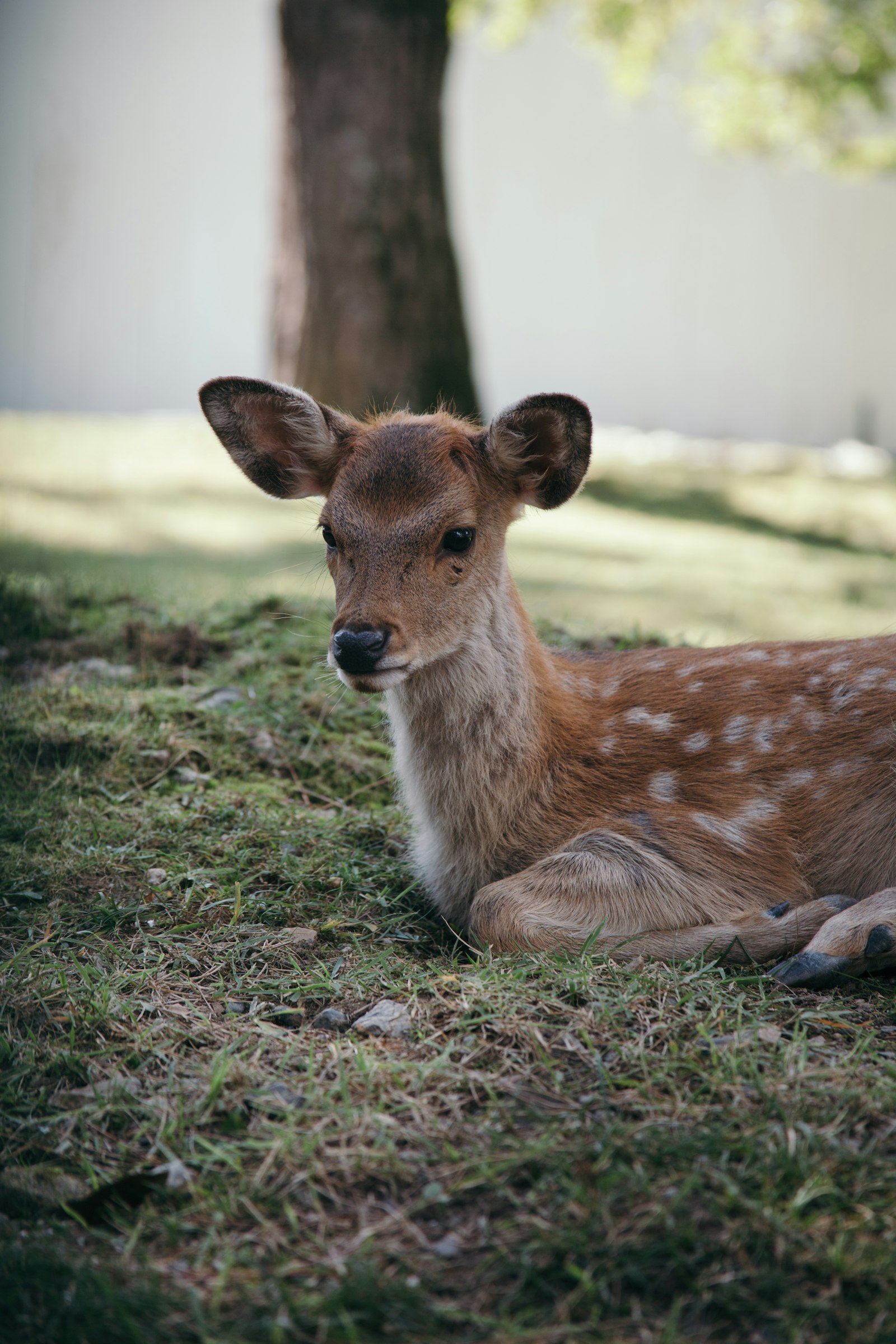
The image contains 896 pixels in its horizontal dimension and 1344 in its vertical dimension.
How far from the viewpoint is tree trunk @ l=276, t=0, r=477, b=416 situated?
9.23m

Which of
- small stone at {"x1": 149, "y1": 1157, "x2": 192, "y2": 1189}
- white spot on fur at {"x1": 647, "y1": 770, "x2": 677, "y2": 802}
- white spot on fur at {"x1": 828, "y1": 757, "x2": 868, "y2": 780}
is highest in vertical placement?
white spot on fur at {"x1": 828, "y1": 757, "x2": 868, "y2": 780}

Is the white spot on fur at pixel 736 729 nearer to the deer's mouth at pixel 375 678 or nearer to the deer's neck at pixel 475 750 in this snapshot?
the deer's neck at pixel 475 750

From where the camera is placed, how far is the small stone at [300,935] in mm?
3268

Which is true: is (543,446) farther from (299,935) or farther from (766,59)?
(766,59)

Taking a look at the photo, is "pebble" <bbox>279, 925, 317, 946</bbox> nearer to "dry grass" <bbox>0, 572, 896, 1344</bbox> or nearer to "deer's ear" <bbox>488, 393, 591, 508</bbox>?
→ "dry grass" <bbox>0, 572, 896, 1344</bbox>

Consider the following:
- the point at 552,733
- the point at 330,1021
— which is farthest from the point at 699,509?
the point at 330,1021

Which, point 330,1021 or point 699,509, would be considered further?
point 699,509

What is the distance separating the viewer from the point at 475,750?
11.8ft

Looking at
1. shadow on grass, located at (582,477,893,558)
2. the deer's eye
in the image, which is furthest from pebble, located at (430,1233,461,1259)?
shadow on grass, located at (582,477,893,558)

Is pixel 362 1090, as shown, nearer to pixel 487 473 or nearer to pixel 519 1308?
pixel 519 1308

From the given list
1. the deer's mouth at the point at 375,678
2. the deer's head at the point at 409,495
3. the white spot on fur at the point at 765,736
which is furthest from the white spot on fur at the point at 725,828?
the deer's mouth at the point at 375,678

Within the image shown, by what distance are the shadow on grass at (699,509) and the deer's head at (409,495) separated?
6749 mm

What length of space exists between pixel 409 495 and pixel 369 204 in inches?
→ 264

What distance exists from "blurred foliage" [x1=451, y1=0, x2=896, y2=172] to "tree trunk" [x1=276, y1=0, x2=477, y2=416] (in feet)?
11.6
